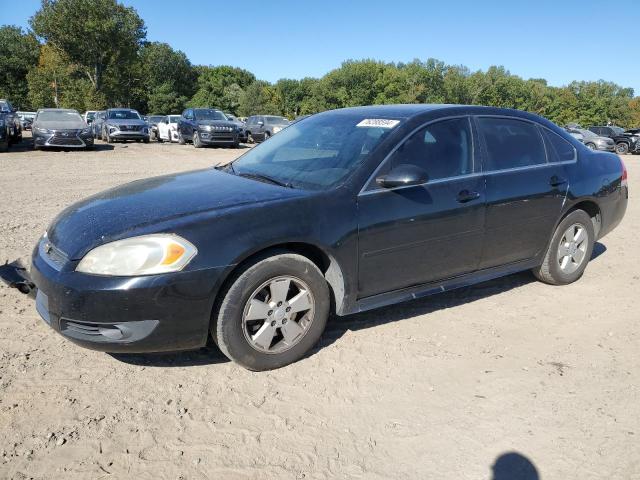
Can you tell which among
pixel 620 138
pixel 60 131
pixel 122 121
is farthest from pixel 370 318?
pixel 620 138

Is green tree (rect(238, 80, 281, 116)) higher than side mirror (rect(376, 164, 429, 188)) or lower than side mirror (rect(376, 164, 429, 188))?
higher

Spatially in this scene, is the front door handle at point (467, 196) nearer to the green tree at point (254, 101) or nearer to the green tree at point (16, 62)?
the green tree at point (254, 101)

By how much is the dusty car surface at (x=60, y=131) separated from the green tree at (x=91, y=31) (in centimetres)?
3384

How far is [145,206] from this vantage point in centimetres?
328

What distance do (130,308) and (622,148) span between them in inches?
1233

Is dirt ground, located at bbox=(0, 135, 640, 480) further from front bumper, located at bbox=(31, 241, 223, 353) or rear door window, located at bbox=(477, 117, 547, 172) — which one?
rear door window, located at bbox=(477, 117, 547, 172)

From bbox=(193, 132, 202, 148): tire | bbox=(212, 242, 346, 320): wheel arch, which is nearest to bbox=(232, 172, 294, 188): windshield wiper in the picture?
bbox=(212, 242, 346, 320): wheel arch

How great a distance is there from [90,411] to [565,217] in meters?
4.10

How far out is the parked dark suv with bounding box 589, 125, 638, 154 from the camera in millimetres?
27938

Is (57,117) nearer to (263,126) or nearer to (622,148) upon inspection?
(263,126)

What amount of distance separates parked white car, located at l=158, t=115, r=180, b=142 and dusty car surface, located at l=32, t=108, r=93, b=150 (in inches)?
297

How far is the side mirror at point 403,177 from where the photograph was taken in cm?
342

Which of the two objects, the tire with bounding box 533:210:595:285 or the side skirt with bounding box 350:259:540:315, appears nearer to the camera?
the side skirt with bounding box 350:259:540:315

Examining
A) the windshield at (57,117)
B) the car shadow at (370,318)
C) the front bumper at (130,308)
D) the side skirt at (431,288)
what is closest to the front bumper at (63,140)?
the windshield at (57,117)
